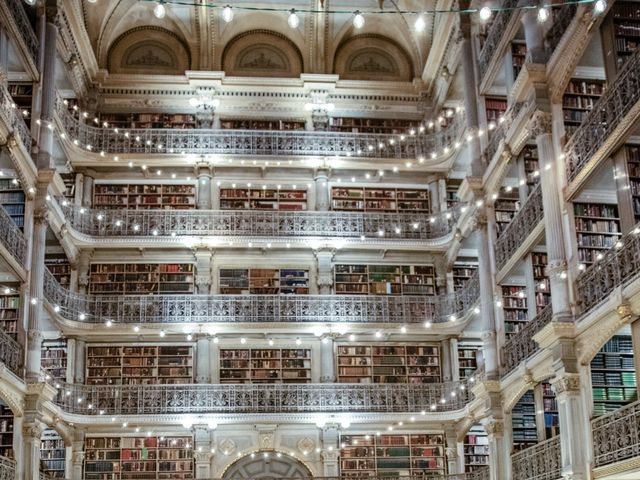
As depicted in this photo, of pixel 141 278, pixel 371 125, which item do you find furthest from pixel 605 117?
pixel 141 278

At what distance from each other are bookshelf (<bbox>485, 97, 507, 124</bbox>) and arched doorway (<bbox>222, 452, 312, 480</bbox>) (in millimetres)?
7206

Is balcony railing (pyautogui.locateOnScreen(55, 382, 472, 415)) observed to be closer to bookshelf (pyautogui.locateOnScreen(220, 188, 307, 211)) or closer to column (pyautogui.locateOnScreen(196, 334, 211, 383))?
column (pyautogui.locateOnScreen(196, 334, 211, 383))

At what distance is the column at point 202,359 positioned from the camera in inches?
685

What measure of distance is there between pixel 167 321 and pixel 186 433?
2084 millimetres

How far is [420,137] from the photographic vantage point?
18781 mm

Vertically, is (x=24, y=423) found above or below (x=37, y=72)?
below

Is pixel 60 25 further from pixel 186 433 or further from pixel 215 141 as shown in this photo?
pixel 186 433

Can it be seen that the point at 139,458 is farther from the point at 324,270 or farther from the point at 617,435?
the point at 617,435

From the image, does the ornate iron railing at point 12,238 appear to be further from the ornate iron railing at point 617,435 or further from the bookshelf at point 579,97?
the ornate iron railing at point 617,435

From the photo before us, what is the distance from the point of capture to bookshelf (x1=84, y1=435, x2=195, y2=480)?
17016mm

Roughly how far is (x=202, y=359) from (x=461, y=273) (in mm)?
5420

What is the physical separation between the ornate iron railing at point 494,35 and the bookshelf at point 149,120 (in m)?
6.52

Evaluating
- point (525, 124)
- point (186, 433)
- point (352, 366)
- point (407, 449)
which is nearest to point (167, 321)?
point (186, 433)

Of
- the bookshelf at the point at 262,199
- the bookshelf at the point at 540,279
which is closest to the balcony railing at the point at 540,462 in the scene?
the bookshelf at the point at 540,279
